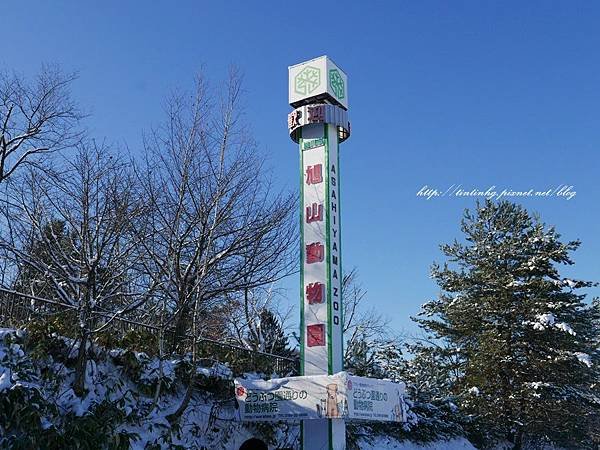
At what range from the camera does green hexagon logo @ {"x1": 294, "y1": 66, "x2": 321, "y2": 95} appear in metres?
15.4

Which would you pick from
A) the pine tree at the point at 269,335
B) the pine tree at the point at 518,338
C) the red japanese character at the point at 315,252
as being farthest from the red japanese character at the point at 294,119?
the pine tree at the point at 518,338

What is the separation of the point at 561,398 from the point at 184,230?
1568 centimetres

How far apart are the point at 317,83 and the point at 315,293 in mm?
5388

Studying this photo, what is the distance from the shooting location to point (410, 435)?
1962 cm

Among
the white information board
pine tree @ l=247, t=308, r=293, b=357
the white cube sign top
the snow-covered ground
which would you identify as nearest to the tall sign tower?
the white cube sign top

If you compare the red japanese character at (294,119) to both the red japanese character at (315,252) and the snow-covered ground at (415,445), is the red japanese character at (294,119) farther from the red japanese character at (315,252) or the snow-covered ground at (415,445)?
the snow-covered ground at (415,445)

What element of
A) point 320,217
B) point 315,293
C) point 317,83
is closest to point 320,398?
point 315,293

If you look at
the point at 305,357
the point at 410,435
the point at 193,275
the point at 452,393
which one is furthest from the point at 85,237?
the point at 452,393

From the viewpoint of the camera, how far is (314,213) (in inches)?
563

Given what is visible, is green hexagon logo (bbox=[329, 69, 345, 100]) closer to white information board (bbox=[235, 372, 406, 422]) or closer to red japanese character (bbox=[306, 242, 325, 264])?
red japanese character (bbox=[306, 242, 325, 264])

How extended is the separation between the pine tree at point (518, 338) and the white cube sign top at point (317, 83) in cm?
1172

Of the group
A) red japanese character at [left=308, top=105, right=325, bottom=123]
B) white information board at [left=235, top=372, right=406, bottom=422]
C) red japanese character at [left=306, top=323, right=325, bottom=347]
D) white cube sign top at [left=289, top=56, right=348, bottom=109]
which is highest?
white cube sign top at [left=289, top=56, right=348, bottom=109]

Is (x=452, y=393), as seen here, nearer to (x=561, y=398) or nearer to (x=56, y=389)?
(x=561, y=398)

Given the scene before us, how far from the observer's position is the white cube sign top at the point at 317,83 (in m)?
15.3
